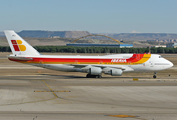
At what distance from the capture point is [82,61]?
1939 inches

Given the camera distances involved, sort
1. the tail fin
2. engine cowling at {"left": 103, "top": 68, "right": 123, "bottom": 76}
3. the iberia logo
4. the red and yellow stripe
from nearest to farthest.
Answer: engine cowling at {"left": 103, "top": 68, "right": 123, "bottom": 76}
the red and yellow stripe
the tail fin
the iberia logo

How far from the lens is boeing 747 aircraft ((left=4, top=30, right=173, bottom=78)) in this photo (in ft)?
159

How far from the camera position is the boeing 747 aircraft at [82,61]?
4859 centimetres

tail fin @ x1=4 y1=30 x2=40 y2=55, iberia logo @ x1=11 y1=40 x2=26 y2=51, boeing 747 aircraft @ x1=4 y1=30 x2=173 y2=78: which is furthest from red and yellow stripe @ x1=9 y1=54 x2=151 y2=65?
iberia logo @ x1=11 y1=40 x2=26 y2=51

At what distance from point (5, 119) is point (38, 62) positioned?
30481 mm

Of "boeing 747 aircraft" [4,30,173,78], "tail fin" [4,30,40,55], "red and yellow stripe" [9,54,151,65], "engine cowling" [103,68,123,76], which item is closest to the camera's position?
"engine cowling" [103,68,123,76]

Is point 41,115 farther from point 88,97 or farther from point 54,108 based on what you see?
point 88,97

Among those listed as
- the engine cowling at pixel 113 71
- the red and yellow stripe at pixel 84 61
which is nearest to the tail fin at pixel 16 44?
the red and yellow stripe at pixel 84 61

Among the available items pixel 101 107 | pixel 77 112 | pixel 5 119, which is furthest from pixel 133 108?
pixel 5 119

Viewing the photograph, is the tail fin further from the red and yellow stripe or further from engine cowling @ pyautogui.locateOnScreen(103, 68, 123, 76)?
engine cowling @ pyautogui.locateOnScreen(103, 68, 123, 76)

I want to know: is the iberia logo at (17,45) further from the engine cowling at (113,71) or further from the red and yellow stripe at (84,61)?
the engine cowling at (113,71)

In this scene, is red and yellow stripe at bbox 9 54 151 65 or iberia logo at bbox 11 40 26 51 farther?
iberia logo at bbox 11 40 26 51

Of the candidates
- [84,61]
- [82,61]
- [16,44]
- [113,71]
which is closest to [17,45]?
[16,44]

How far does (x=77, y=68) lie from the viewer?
161 ft
